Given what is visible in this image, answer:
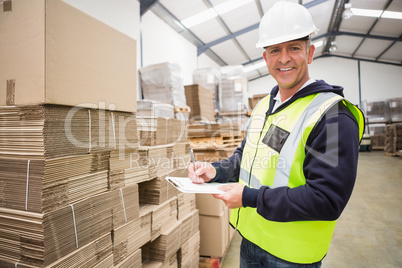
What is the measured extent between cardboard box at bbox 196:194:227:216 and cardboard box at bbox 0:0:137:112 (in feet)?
7.38

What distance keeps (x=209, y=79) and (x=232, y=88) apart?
0.61m

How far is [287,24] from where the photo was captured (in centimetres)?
140

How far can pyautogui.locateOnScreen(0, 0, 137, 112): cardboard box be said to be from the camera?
1.35 m

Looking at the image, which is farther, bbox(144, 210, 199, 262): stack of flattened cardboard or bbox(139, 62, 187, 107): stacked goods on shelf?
bbox(139, 62, 187, 107): stacked goods on shelf

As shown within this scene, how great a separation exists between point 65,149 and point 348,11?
10915 millimetres

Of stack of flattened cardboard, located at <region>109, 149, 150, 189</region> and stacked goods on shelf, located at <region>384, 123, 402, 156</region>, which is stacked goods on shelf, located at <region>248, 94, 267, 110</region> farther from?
stacked goods on shelf, located at <region>384, 123, 402, 156</region>

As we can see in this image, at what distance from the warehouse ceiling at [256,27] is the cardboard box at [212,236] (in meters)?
4.68

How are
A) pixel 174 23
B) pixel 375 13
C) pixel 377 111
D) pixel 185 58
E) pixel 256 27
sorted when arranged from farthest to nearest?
pixel 377 111, pixel 375 13, pixel 256 27, pixel 185 58, pixel 174 23

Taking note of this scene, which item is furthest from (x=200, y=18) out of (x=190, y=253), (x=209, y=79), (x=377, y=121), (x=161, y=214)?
(x=377, y=121)

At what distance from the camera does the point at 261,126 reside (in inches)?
62.8

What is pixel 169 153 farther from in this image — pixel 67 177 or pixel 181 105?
pixel 181 105

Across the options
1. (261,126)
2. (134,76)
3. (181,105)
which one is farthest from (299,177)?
(181,105)

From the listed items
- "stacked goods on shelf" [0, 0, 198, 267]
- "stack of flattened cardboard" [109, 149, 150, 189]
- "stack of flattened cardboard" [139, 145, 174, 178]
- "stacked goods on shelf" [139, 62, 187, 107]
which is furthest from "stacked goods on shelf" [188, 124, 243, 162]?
"stacked goods on shelf" [0, 0, 198, 267]

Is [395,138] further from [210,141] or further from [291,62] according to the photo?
[291,62]
